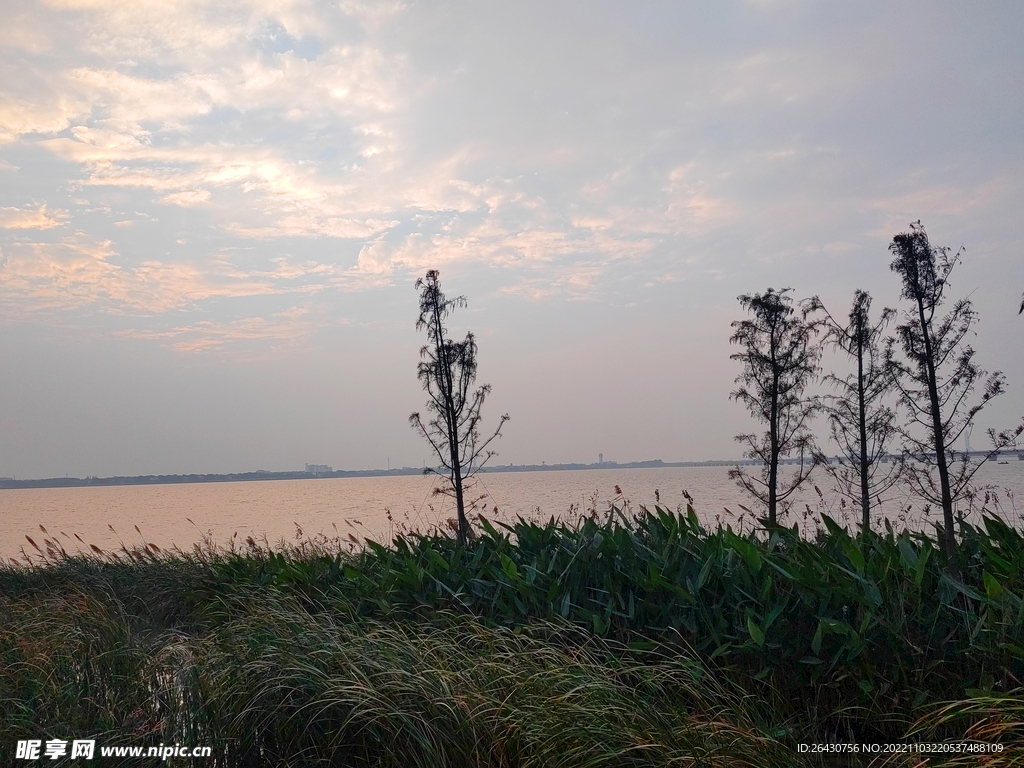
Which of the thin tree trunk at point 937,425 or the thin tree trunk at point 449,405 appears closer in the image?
the thin tree trunk at point 937,425

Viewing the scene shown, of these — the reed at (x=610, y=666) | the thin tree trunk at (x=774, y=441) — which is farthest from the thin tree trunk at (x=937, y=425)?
the reed at (x=610, y=666)

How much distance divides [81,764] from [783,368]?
14382mm

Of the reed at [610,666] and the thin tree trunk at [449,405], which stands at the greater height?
the thin tree trunk at [449,405]

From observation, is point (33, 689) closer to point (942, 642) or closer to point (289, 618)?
point (289, 618)

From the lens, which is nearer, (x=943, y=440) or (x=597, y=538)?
(x=597, y=538)

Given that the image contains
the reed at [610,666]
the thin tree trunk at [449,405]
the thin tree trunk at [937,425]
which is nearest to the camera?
the reed at [610,666]

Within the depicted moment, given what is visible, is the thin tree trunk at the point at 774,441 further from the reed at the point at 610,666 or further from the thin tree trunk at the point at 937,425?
the reed at the point at 610,666

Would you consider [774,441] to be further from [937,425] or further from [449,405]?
[449,405]

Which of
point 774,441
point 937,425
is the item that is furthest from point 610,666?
point 774,441

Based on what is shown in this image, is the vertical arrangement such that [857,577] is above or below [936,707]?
above

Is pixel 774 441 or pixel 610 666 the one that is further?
pixel 774 441

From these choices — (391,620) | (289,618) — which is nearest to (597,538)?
(391,620)

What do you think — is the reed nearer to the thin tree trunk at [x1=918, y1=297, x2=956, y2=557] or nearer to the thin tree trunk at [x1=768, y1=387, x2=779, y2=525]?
the thin tree trunk at [x1=918, y1=297, x2=956, y2=557]

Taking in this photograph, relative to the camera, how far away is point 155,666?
15.9ft
